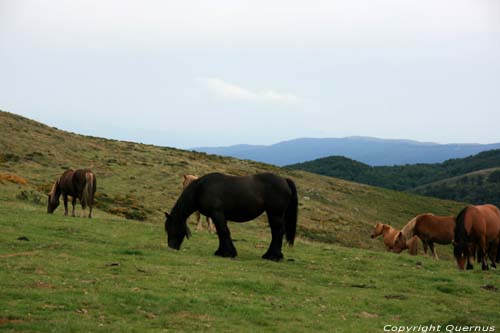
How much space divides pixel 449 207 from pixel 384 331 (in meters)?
64.0

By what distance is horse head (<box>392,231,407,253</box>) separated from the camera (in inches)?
1097

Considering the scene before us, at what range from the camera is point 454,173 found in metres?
155

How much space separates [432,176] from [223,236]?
13803 cm

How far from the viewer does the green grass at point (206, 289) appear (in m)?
10.9

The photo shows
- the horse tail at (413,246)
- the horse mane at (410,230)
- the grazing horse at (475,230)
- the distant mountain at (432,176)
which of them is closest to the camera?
the grazing horse at (475,230)

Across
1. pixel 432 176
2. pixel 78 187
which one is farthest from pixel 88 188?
pixel 432 176

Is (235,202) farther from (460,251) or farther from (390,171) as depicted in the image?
(390,171)

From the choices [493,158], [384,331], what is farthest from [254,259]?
[493,158]

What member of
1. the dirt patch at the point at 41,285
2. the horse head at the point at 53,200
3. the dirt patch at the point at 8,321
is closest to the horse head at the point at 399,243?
the horse head at the point at 53,200

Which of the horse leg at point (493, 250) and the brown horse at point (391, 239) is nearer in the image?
the horse leg at point (493, 250)

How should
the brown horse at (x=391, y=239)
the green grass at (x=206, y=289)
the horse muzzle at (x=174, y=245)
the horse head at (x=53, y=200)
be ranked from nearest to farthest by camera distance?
the green grass at (x=206, y=289) < the horse muzzle at (x=174, y=245) < the brown horse at (x=391, y=239) < the horse head at (x=53, y=200)

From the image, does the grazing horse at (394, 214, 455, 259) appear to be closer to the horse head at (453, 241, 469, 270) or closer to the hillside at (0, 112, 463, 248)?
the horse head at (453, 241, 469, 270)

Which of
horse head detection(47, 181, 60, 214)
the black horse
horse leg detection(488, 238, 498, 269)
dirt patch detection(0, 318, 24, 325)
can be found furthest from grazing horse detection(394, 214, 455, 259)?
dirt patch detection(0, 318, 24, 325)

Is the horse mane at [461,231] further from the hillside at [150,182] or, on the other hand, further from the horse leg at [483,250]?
the hillside at [150,182]
